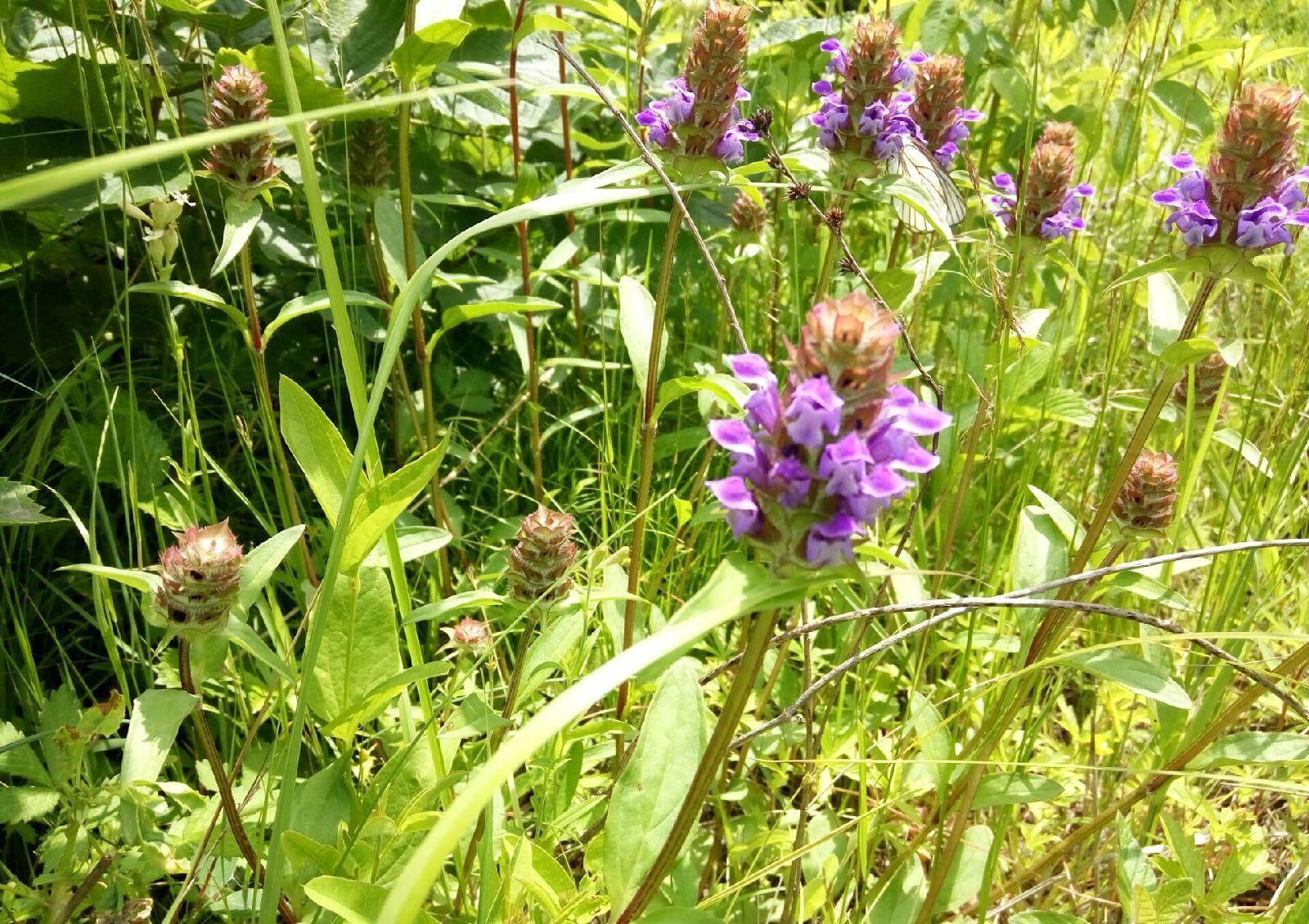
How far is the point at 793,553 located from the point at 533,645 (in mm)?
762

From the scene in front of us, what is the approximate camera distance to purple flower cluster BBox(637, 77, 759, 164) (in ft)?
5.66

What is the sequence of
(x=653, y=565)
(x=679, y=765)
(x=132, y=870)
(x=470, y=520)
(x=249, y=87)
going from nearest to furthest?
(x=679, y=765), (x=132, y=870), (x=249, y=87), (x=653, y=565), (x=470, y=520)

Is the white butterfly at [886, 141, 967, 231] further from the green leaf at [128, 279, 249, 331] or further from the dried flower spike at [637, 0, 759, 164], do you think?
the green leaf at [128, 279, 249, 331]

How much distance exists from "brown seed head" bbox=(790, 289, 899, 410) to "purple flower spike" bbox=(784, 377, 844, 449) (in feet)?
Answer: 0.09

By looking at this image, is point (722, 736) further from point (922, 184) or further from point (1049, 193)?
point (1049, 193)

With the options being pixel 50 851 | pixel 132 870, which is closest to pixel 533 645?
pixel 132 870

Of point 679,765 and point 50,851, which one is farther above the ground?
point 679,765

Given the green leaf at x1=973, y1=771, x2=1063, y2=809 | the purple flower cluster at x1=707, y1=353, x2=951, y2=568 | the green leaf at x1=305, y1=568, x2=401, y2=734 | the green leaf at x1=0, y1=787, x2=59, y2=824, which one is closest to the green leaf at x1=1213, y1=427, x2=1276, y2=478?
the green leaf at x1=973, y1=771, x2=1063, y2=809

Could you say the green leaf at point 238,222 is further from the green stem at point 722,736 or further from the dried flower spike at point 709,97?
the green stem at point 722,736

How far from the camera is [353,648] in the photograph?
1553 mm

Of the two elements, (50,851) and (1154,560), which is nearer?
(1154,560)

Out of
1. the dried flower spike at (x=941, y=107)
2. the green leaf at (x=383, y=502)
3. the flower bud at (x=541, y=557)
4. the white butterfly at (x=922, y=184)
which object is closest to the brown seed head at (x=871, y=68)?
the white butterfly at (x=922, y=184)

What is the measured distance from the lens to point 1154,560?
50.3 inches

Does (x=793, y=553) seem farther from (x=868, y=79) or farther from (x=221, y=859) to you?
(x=868, y=79)
